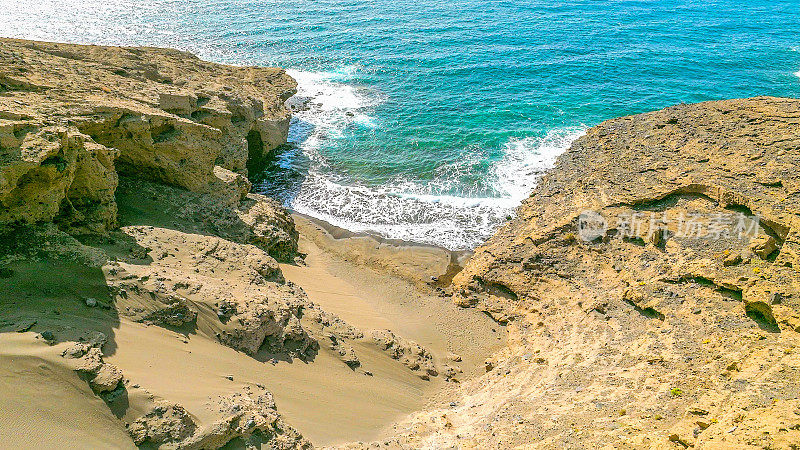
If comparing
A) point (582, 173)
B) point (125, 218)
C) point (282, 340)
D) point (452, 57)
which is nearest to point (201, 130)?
point (125, 218)

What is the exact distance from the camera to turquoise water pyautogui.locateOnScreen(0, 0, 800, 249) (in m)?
19.4

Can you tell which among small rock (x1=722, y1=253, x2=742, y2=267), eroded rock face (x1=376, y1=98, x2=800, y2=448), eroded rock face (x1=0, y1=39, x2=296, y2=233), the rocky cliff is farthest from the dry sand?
small rock (x1=722, y1=253, x2=742, y2=267)

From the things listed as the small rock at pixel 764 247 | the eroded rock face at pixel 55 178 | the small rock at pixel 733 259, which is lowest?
the small rock at pixel 733 259

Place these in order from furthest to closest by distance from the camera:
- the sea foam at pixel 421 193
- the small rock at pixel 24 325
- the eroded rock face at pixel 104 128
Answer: the sea foam at pixel 421 193 < the eroded rock face at pixel 104 128 < the small rock at pixel 24 325

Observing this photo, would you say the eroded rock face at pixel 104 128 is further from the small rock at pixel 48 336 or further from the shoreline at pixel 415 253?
the shoreline at pixel 415 253

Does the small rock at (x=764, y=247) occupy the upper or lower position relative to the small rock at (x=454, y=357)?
upper

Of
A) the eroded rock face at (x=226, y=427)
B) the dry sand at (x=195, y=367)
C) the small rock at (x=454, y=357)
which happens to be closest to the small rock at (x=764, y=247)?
the dry sand at (x=195, y=367)

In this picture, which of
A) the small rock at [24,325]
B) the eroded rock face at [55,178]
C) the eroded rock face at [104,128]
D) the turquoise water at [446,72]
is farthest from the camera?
the turquoise water at [446,72]

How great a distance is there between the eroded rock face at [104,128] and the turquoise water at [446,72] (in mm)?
4598

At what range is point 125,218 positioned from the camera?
10.4 m

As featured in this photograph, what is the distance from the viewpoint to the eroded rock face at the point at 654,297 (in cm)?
693

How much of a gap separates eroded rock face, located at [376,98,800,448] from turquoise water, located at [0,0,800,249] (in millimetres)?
3645

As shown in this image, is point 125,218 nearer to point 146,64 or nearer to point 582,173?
point 146,64

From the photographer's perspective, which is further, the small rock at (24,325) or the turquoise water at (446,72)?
the turquoise water at (446,72)
